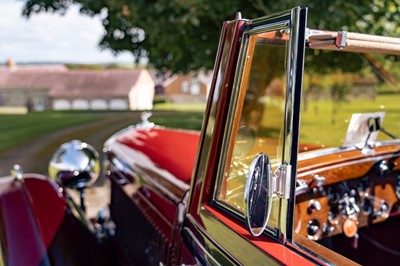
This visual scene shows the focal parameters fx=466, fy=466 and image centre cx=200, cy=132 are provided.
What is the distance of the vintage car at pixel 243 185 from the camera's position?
4.06ft

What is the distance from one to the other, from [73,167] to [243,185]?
2.28 metres

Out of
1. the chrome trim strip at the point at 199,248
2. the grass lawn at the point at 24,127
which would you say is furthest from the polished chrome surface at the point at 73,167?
the grass lawn at the point at 24,127

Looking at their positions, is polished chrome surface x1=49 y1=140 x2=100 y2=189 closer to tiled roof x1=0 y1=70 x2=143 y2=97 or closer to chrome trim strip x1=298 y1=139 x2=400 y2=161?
tiled roof x1=0 y1=70 x2=143 y2=97

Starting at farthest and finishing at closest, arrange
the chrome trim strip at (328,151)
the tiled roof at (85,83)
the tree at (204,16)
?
the tree at (204,16) < the tiled roof at (85,83) < the chrome trim strip at (328,151)

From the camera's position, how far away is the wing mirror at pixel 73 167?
11.6ft

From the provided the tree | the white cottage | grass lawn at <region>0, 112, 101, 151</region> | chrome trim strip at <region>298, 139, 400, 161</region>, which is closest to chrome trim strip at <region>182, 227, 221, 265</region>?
chrome trim strip at <region>298, 139, 400, 161</region>

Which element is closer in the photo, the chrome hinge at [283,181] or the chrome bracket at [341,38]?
the chrome hinge at [283,181]

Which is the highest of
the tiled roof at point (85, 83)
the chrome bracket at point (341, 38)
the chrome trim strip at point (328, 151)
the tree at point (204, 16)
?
the tree at point (204, 16)

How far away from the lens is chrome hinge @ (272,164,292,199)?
120cm

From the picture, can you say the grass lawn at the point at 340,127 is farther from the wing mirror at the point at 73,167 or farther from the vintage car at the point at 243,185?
the wing mirror at the point at 73,167

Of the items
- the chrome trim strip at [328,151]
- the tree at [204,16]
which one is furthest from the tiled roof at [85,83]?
the chrome trim strip at [328,151]

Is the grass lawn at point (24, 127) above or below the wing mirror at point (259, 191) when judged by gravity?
below

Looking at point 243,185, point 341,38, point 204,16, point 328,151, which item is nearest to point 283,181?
point 243,185

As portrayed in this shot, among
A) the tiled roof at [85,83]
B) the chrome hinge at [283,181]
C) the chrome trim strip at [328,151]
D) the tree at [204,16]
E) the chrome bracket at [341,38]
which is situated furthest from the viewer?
the tree at [204,16]
